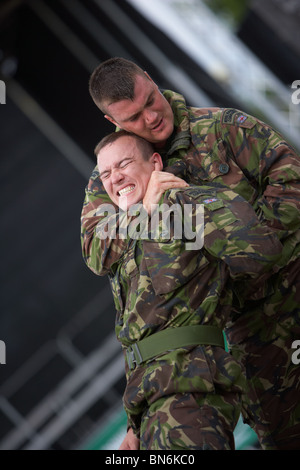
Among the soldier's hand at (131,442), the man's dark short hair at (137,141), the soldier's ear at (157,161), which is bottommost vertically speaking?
the soldier's hand at (131,442)

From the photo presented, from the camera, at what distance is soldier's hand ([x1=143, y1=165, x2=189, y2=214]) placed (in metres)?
1.68

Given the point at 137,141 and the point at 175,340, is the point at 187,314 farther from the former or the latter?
the point at 137,141

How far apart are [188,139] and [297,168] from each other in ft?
1.04

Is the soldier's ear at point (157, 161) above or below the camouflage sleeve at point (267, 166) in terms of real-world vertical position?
above

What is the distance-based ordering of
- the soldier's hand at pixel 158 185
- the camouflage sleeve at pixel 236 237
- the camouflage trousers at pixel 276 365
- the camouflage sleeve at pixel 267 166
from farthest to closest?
the camouflage trousers at pixel 276 365
the camouflage sleeve at pixel 267 166
the soldier's hand at pixel 158 185
the camouflage sleeve at pixel 236 237

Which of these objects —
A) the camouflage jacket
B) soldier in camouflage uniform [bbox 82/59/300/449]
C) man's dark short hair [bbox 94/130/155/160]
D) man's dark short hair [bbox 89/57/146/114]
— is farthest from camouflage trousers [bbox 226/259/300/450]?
man's dark short hair [bbox 89/57/146/114]

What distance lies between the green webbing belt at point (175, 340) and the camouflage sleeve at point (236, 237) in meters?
0.15

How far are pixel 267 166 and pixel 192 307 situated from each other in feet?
1.68

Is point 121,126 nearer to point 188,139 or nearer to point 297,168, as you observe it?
point 188,139

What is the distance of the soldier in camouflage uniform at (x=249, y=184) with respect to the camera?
188 cm

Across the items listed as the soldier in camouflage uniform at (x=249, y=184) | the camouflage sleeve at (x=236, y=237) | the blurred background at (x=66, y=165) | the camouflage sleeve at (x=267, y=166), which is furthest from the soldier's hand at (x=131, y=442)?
the blurred background at (x=66, y=165)

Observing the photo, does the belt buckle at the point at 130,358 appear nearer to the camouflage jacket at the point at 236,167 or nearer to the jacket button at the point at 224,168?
the camouflage jacket at the point at 236,167

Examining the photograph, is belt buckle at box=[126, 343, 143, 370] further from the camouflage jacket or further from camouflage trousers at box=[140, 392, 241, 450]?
the camouflage jacket

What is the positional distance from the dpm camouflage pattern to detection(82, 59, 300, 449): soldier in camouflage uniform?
0.72 ft
